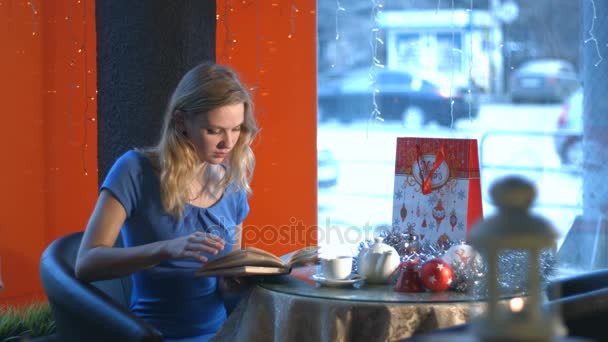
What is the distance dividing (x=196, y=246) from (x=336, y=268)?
362mm

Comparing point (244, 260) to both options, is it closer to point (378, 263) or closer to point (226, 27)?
point (378, 263)

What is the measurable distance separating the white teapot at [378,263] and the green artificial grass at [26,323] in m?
1.94

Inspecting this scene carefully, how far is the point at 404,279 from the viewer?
6.66ft

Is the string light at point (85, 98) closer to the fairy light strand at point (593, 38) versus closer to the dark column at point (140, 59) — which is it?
the dark column at point (140, 59)

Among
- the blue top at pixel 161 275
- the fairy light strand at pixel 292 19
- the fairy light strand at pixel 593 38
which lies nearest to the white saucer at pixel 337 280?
the blue top at pixel 161 275

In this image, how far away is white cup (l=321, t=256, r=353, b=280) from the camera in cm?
208

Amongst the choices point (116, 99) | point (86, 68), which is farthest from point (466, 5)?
point (116, 99)

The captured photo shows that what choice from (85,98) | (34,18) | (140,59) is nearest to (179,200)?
(140,59)

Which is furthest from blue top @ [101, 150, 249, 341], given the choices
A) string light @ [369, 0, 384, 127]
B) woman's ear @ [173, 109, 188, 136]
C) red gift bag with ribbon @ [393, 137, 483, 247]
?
string light @ [369, 0, 384, 127]

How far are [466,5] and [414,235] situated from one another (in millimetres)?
3078

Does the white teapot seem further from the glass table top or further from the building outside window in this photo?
the building outside window

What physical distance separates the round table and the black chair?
30cm

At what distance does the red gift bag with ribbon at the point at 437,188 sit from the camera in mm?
2260

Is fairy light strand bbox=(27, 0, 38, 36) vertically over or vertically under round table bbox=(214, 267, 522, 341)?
over
